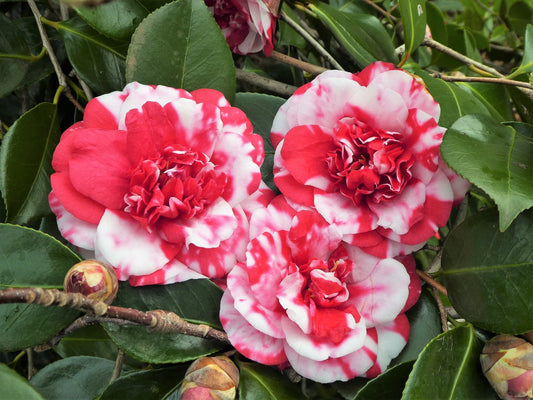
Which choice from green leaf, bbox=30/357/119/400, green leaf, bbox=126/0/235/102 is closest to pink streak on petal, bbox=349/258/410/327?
green leaf, bbox=126/0/235/102

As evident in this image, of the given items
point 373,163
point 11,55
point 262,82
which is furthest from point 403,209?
point 11,55

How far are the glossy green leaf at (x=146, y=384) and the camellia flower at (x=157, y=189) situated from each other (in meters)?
0.14

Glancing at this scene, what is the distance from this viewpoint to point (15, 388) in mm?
488

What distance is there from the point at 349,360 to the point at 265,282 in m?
0.13

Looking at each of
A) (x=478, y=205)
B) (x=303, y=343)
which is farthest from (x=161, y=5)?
(x=478, y=205)

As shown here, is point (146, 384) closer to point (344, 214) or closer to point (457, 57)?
point (344, 214)

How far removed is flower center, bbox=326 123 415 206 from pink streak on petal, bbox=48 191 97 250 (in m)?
0.28

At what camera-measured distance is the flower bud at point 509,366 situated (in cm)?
60

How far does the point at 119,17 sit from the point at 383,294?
1.68 ft

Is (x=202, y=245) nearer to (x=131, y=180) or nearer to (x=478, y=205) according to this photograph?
(x=131, y=180)

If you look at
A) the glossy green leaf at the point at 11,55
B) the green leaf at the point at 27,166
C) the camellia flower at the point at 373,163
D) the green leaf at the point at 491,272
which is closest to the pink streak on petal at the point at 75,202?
the green leaf at the point at 27,166

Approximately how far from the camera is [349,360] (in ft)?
2.02

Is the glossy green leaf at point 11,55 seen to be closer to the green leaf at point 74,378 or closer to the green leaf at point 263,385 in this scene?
the green leaf at point 74,378

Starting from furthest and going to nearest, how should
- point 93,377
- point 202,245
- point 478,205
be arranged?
point 478,205 → point 93,377 → point 202,245
